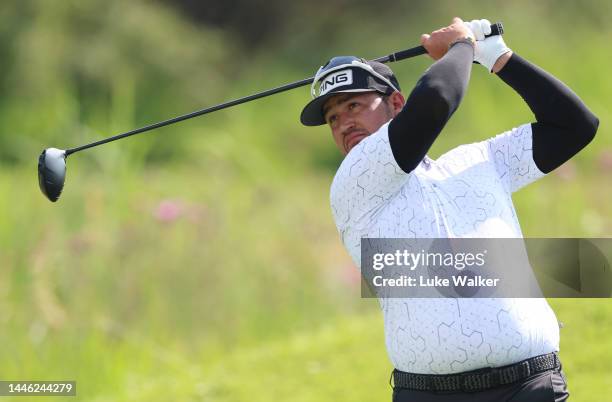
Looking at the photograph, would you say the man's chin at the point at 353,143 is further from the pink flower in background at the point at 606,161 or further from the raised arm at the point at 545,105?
the pink flower in background at the point at 606,161

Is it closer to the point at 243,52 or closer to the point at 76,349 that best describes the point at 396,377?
the point at 76,349

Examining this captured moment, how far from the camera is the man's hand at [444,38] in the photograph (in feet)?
8.71

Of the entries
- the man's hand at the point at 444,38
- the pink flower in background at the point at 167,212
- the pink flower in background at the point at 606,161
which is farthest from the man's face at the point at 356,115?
the pink flower in background at the point at 606,161

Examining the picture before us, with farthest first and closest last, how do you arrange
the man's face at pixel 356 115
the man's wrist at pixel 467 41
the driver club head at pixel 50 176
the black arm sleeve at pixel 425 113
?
the driver club head at pixel 50 176 < the man's face at pixel 356 115 < the man's wrist at pixel 467 41 < the black arm sleeve at pixel 425 113

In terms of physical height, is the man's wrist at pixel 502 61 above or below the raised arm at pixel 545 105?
above

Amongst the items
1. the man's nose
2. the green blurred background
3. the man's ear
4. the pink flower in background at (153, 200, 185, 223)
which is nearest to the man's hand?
the man's ear

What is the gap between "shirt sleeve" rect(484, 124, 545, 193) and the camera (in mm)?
2660

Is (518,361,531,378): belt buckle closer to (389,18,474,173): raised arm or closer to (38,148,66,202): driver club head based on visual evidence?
(389,18,474,173): raised arm

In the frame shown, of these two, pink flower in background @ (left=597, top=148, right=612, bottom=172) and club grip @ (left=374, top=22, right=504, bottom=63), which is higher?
pink flower in background @ (left=597, top=148, right=612, bottom=172)

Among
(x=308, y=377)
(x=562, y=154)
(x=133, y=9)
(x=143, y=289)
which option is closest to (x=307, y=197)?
(x=143, y=289)

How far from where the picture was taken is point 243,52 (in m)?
17.1

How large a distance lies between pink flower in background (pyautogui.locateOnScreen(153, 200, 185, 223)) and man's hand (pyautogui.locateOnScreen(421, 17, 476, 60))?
11.4ft

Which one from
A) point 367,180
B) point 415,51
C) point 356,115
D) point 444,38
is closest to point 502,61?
point 444,38

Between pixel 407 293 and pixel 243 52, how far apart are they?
1485 centimetres
